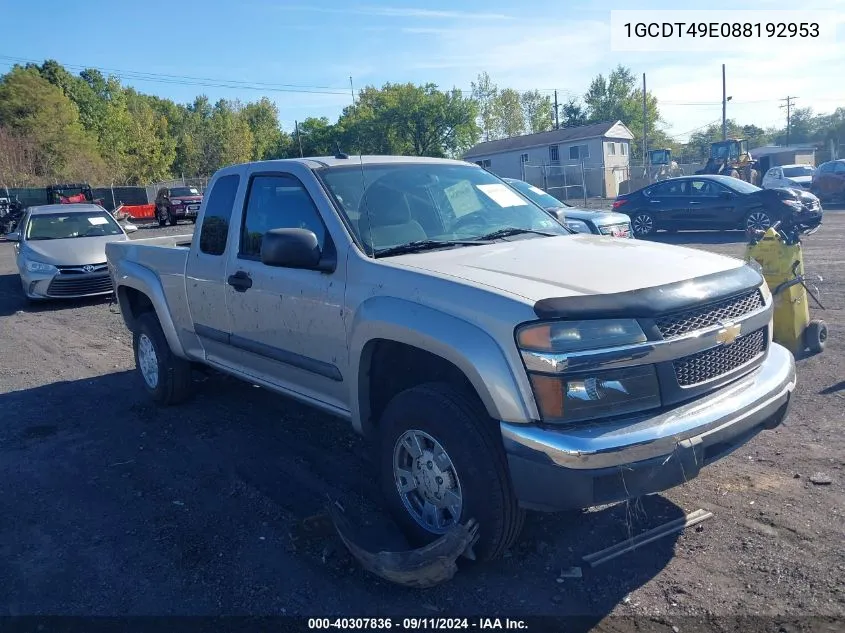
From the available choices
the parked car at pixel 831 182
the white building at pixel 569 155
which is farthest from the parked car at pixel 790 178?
the white building at pixel 569 155

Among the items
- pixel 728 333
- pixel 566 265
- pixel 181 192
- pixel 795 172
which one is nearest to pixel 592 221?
pixel 566 265

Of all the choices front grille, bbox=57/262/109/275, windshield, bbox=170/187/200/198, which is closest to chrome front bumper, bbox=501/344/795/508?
front grille, bbox=57/262/109/275

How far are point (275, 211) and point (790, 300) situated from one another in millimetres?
4660

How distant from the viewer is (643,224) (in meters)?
18.7

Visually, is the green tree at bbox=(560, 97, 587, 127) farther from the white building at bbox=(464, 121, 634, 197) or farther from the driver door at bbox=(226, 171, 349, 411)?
the driver door at bbox=(226, 171, 349, 411)

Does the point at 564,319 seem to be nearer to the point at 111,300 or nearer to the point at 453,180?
the point at 453,180

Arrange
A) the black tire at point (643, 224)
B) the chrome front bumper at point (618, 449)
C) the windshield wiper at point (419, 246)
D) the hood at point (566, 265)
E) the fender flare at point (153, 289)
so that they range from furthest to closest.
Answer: the black tire at point (643, 224) < the fender flare at point (153, 289) < the windshield wiper at point (419, 246) < the hood at point (566, 265) < the chrome front bumper at point (618, 449)

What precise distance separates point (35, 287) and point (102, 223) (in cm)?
213

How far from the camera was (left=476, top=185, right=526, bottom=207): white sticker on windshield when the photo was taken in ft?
15.8

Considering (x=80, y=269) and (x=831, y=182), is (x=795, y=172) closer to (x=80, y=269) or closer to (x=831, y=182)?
(x=831, y=182)

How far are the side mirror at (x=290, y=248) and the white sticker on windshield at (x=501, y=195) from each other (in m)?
1.41

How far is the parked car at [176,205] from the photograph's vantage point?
3359 centimetres

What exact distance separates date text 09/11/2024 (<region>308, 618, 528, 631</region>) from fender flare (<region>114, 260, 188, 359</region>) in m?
3.27

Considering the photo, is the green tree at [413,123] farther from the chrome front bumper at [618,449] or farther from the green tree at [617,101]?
the chrome front bumper at [618,449]
